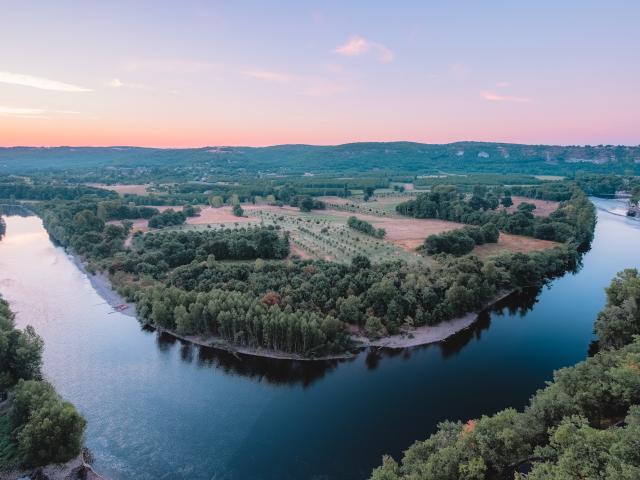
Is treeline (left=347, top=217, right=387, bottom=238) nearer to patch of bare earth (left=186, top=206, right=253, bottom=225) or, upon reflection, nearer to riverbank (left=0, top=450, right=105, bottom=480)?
patch of bare earth (left=186, top=206, right=253, bottom=225)

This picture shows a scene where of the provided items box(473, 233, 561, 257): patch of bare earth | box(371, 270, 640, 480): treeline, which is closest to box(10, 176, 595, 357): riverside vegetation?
box(473, 233, 561, 257): patch of bare earth

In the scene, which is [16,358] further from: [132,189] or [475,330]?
[132,189]

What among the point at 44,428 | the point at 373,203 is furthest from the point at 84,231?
the point at 373,203

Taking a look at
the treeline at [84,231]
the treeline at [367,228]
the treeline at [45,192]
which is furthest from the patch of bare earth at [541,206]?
the treeline at [45,192]

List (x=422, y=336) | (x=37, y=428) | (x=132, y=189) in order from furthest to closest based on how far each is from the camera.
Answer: (x=132, y=189), (x=422, y=336), (x=37, y=428)

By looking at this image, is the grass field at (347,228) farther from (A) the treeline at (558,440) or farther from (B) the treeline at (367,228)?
(A) the treeline at (558,440)

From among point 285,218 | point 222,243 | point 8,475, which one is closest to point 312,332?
point 8,475

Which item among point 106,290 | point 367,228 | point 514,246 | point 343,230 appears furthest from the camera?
point 343,230
